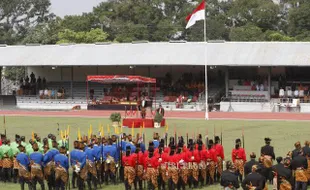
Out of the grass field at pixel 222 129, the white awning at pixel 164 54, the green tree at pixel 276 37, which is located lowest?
the grass field at pixel 222 129

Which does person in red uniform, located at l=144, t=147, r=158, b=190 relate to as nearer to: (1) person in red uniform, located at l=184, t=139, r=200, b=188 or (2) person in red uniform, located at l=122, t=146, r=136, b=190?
(2) person in red uniform, located at l=122, t=146, r=136, b=190

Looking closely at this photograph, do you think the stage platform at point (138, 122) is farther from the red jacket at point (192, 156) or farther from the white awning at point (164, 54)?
the red jacket at point (192, 156)

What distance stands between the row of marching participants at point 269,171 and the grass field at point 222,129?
6138mm

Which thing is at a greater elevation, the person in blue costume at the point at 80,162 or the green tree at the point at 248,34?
the green tree at the point at 248,34

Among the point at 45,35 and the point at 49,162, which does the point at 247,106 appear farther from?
the point at 45,35

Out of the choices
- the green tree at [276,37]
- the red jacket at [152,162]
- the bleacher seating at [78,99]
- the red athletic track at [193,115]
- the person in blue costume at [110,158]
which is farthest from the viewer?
the green tree at [276,37]

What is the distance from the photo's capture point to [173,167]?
18.4m

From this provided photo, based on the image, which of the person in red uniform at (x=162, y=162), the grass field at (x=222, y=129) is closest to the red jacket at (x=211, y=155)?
the person in red uniform at (x=162, y=162)

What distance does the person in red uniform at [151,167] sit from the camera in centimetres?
1834

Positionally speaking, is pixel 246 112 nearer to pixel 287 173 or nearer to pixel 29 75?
pixel 29 75

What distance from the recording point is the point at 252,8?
87.1 metres

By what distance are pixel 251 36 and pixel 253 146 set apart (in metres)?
52.8

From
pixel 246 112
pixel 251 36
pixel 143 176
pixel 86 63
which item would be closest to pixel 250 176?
pixel 143 176

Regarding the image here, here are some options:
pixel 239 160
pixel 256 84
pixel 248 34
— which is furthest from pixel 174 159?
pixel 248 34
